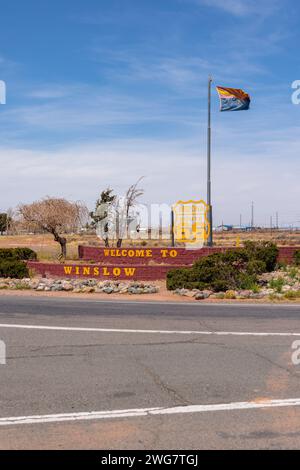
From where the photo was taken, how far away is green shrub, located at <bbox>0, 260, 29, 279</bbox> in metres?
23.9

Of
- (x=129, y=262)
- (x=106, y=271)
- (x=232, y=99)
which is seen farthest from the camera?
(x=232, y=99)

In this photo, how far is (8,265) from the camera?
78.4ft

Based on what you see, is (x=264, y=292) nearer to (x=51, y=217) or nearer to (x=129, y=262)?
(x=129, y=262)

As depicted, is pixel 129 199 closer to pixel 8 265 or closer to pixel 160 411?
pixel 8 265

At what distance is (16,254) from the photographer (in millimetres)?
26141

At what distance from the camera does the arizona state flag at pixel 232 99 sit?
29.8 m

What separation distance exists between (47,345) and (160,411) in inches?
152

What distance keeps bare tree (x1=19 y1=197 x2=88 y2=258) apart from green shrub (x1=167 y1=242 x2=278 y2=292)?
1324 cm

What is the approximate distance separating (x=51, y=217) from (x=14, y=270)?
1044cm

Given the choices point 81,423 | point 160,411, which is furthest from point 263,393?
point 81,423

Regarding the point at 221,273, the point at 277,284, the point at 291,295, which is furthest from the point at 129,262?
the point at 291,295

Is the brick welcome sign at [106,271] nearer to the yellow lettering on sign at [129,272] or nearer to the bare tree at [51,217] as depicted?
the yellow lettering on sign at [129,272]

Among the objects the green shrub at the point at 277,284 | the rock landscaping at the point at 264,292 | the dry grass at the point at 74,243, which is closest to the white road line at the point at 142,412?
the rock landscaping at the point at 264,292

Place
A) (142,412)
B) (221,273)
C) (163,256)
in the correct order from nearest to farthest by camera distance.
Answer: (142,412), (221,273), (163,256)
